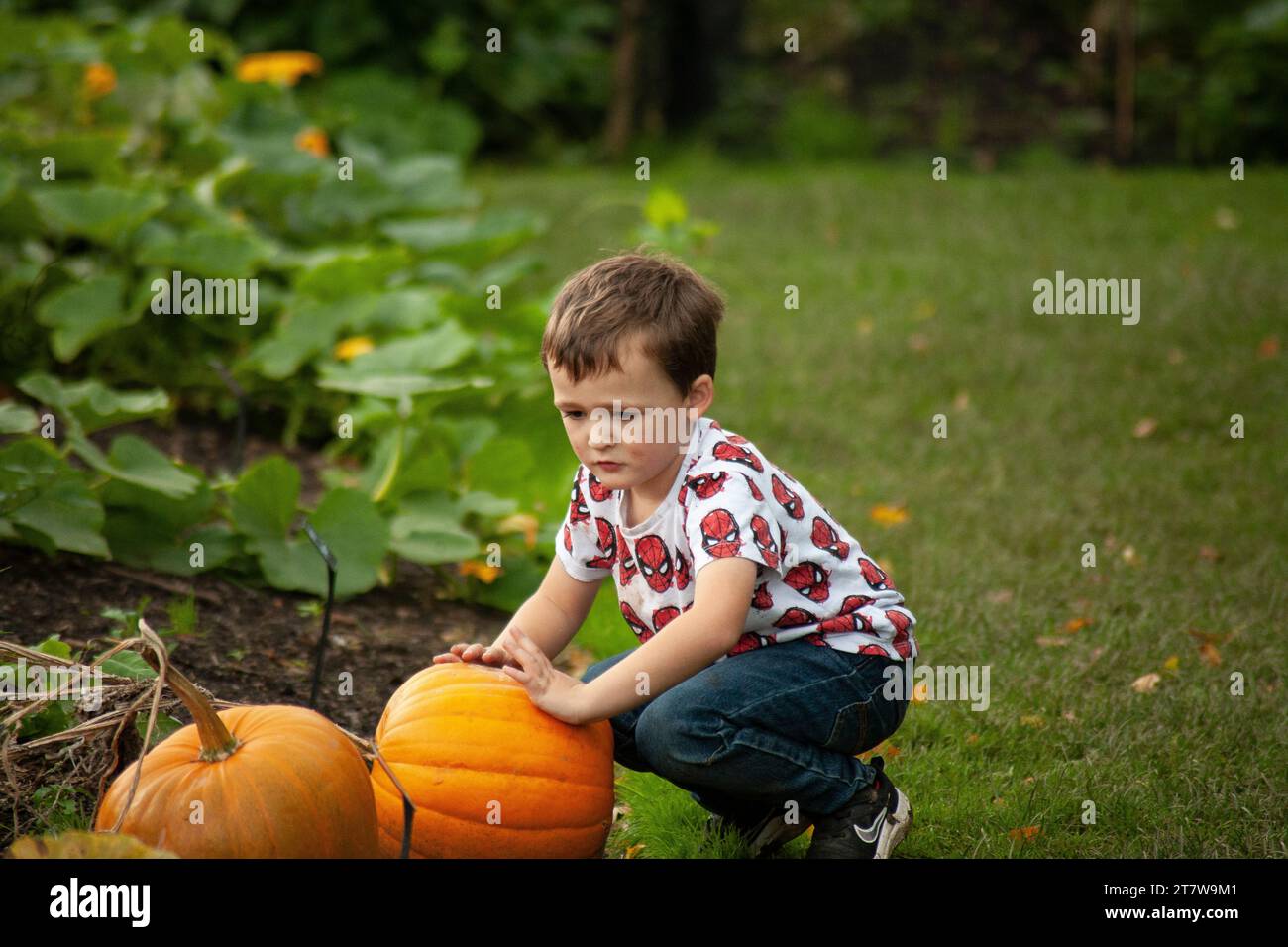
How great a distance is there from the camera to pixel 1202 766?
2301 mm

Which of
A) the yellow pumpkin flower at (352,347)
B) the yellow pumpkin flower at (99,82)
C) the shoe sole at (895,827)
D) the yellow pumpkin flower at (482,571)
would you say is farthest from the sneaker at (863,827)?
the yellow pumpkin flower at (99,82)

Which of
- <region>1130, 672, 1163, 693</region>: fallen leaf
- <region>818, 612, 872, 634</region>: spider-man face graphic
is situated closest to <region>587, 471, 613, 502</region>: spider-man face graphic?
<region>818, 612, 872, 634</region>: spider-man face graphic

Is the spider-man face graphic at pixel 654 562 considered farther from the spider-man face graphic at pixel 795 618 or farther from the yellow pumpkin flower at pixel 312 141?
the yellow pumpkin flower at pixel 312 141

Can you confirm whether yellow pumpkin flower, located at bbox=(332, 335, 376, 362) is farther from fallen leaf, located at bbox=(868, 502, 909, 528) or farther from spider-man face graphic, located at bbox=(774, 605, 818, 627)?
spider-man face graphic, located at bbox=(774, 605, 818, 627)

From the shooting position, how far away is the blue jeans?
1.90 metres

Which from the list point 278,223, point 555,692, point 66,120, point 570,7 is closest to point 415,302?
point 278,223

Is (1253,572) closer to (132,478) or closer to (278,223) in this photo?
(132,478)

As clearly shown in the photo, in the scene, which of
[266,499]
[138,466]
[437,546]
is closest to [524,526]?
[437,546]

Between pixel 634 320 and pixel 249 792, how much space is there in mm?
816

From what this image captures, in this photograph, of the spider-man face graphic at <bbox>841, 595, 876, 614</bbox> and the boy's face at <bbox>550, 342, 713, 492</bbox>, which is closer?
the boy's face at <bbox>550, 342, 713, 492</bbox>

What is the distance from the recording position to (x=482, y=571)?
3.14m

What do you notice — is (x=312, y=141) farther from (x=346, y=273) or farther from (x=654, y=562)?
(x=654, y=562)

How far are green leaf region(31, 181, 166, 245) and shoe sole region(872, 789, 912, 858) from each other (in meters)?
2.81

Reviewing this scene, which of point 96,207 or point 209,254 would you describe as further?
point 96,207
